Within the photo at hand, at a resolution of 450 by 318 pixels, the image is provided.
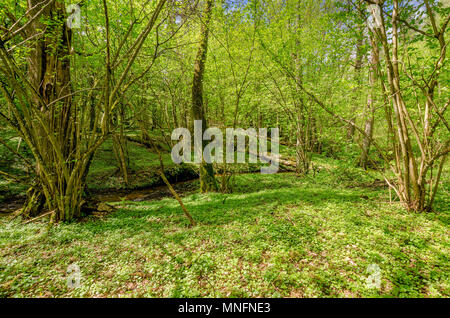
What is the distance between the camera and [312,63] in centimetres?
877

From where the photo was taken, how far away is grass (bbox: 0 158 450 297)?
231 centimetres

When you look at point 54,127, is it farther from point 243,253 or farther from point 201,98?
point 243,253

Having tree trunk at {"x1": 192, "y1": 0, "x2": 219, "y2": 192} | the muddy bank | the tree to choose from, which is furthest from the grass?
the muddy bank

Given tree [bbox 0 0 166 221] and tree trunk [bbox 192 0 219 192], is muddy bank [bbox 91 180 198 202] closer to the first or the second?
tree trunk [bbox 192 0 219 192]

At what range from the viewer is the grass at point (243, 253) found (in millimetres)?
2312

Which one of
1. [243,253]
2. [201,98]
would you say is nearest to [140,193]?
[201,98]

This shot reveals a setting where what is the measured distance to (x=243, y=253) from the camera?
2.99m

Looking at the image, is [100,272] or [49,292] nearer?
[49,292]

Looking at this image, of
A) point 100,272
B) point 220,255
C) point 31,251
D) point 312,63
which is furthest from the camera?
point 312,63

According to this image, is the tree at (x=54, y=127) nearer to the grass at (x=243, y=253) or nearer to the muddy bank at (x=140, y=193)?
the grass at (x=243, y=253)

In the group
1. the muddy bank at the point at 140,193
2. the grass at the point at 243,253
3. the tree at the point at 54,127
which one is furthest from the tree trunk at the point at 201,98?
the grass at the point at 243,253
